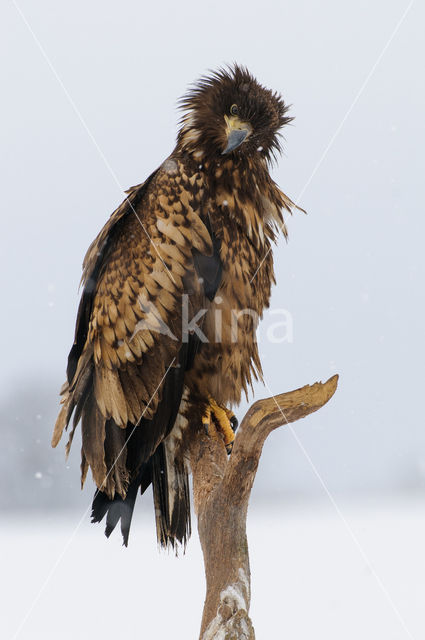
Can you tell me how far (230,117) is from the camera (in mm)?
2980

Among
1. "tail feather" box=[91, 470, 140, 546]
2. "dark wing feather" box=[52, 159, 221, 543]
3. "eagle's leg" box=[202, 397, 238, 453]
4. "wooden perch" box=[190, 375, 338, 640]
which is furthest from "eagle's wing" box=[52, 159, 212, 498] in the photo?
"wooden perch" box=[190, 375, 338, 640]

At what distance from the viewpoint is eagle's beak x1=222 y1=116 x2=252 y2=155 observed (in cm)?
284

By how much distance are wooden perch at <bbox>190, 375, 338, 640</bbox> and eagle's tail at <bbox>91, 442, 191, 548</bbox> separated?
0.26m

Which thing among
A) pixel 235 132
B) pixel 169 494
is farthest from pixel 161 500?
pixel 235 132

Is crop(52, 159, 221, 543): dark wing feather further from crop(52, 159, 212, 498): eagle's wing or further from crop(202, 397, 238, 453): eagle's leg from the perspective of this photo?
crop(202, 397, 238, 453): eagle's leg

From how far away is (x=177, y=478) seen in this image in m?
3.18

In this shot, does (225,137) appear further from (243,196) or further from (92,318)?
(92,318)

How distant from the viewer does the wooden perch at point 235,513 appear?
2.61 metres

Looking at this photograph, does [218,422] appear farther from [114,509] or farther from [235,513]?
[114,509]

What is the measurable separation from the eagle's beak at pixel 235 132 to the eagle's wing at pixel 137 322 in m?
0.23

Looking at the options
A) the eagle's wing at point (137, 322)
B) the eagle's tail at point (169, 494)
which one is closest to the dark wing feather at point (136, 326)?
the eagle's wing at point (137, 322)

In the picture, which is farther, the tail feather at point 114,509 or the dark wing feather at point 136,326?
the tail feather at point 114,509

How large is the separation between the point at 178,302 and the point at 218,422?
0.63 meters

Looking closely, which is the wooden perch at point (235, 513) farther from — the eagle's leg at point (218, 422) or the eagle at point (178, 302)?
the eagle at point (178, 302)
